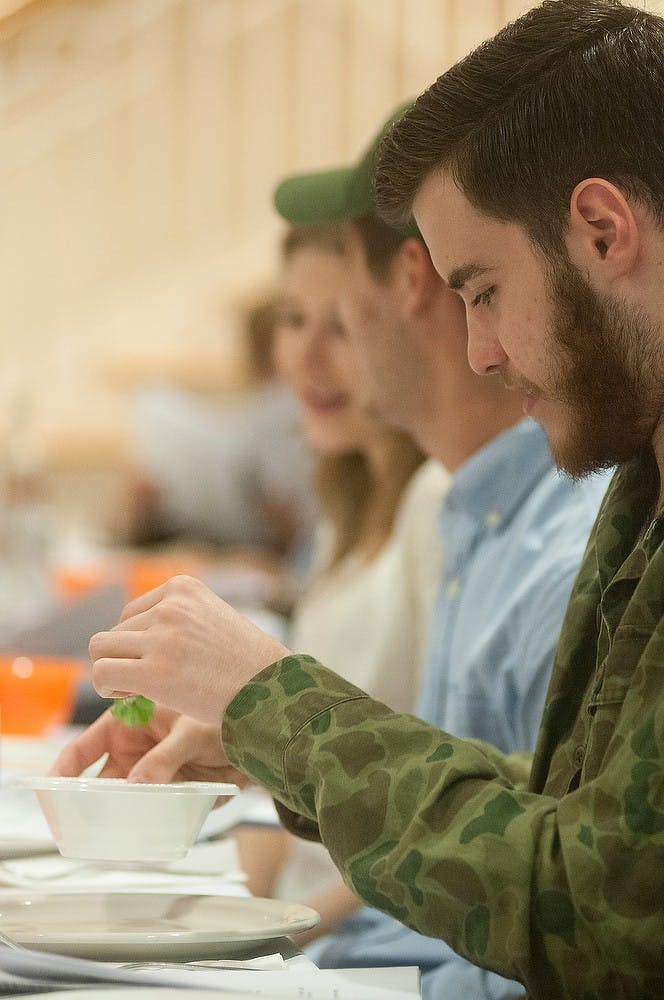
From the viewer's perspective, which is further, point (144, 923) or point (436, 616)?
point (436, 616)

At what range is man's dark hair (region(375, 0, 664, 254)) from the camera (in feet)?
2.81

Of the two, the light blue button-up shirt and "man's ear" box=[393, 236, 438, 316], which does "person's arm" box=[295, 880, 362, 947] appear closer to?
the light blue button-up shirt

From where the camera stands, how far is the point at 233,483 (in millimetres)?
5922

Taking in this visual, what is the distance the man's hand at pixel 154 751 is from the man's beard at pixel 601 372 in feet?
1.32

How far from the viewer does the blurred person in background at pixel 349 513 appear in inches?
82.4

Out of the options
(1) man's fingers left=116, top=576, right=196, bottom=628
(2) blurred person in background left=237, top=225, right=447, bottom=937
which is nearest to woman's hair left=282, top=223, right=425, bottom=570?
(2) blurred person in background left=237, top=225, right=447, bottom=937

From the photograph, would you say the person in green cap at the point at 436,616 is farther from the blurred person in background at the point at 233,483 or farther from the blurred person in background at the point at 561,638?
the blurred person in background at the point at 233,483

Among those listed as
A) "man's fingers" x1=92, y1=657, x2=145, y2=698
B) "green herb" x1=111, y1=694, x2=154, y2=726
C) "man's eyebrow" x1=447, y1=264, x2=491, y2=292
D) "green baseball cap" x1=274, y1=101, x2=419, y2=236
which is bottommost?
"green herb" x1=111, y1=694, x2=154, y2=726

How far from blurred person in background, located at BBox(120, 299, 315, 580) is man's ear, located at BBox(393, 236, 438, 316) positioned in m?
3.78

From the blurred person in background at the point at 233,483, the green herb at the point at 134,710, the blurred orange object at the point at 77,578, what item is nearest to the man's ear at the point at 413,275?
the green herb at the point at 134,710

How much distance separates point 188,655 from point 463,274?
0.32m

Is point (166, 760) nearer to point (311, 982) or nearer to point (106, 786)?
point (106, 786)

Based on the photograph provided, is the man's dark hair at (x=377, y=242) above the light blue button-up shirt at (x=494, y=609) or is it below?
above

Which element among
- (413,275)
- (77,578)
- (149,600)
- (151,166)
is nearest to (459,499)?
(413,275)
